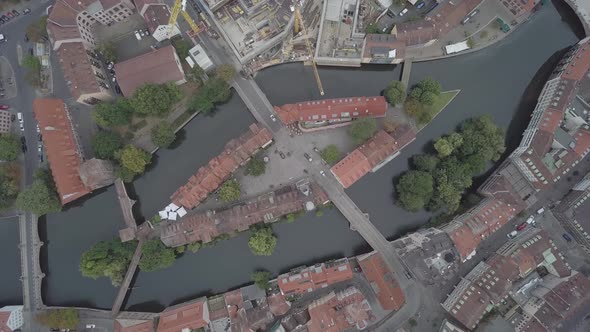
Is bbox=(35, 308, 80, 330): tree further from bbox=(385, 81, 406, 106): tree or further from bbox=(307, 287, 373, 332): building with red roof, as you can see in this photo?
bbox=(385, 81, 406, 106): tree

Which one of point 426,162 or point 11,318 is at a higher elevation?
point 11,318

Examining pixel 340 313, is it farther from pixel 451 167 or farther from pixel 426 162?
pixel 451 167

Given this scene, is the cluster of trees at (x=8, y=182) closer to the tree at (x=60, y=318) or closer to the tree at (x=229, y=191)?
the tree at (x=60, y=318)

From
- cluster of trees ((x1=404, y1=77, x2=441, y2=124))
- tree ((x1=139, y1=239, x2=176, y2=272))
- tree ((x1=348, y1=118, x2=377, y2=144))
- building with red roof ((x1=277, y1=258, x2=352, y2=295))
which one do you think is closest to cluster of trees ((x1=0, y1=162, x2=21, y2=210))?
tree ((x1=139, y1=239, x2=176, y2=272))

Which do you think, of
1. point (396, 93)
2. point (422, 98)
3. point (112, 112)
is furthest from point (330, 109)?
point (112, 112)

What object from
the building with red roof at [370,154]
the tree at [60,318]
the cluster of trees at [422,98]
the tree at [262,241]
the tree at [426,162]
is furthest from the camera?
the cluster of trees at [422,98]

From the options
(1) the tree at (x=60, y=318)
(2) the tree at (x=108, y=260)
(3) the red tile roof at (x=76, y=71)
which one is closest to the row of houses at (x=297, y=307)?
(1) the tree at (x=60, y=318)
